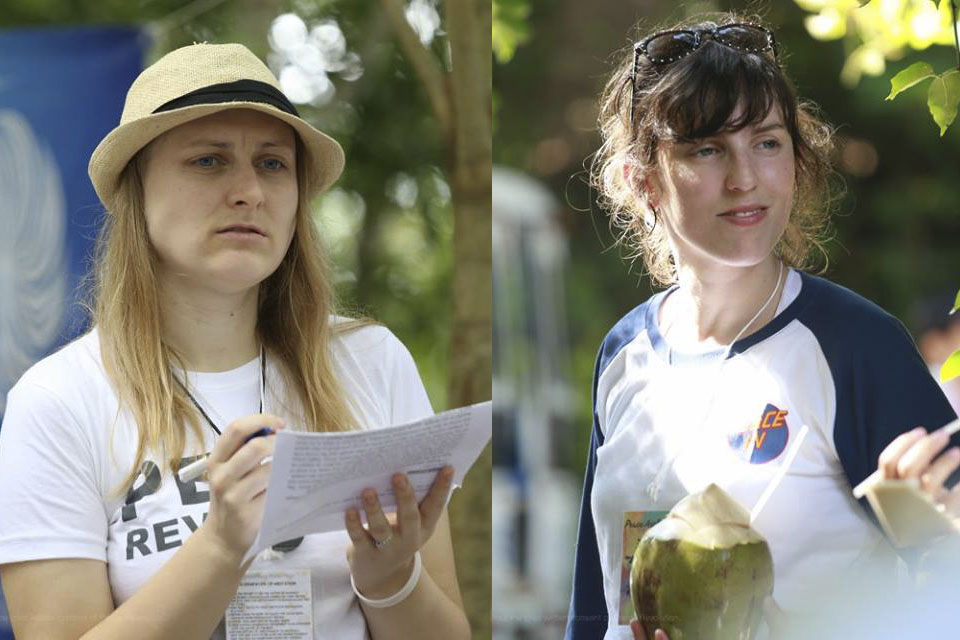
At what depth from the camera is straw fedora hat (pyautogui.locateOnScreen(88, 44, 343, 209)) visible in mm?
2059

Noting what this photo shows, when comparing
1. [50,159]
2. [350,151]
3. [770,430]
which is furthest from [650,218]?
[50,159]

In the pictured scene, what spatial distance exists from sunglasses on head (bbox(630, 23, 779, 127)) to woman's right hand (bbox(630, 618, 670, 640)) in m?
0.91

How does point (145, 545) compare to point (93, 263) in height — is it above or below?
below

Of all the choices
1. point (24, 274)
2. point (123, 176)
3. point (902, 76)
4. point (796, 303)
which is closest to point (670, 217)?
point (796, 303)

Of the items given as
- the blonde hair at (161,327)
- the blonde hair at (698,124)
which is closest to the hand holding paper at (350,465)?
the blonde hair at (161,327)

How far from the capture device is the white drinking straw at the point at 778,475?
192cm

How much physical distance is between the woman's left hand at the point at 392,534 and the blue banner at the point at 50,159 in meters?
0.76

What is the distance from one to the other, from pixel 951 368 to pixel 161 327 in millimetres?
1273

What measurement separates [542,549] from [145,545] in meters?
0.69

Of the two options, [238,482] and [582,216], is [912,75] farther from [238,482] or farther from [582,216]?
[238,482]

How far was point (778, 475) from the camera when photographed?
6.31 feet

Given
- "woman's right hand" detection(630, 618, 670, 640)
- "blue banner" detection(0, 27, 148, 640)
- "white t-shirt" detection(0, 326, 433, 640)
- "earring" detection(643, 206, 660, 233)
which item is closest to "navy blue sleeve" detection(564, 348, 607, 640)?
"woman's right hand" detection(630, 618, 670, 640)

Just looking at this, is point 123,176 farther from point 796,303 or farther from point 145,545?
point 796,303

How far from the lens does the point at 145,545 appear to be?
1.94 metres
